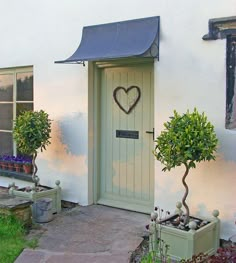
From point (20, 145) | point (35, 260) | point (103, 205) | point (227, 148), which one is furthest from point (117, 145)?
point (35, 260)

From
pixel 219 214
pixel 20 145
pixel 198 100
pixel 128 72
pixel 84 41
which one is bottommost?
pixel 219 214

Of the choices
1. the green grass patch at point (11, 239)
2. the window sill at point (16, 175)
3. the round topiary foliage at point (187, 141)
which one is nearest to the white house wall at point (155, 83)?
the window sill at point (16, 175)

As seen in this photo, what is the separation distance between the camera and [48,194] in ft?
19.3

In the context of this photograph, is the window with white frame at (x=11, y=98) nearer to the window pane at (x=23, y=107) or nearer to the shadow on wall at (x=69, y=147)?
the window pane at (x=23, y=107)

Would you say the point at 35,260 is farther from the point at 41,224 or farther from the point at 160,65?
the point at 160,65

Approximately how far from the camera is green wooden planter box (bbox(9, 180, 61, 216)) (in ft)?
18.7

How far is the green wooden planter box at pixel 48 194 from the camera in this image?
5.70 meters

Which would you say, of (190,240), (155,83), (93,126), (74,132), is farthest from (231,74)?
(74,132)

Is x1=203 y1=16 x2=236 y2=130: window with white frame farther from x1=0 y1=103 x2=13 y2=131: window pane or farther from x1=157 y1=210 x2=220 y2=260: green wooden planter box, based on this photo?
x1=0 y1=103 x2=13 y2=131: window pane

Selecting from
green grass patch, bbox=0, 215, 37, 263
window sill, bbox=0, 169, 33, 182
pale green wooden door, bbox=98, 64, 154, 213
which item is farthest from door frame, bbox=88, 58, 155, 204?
green grass patch, bbox=0, 215, 37, 263

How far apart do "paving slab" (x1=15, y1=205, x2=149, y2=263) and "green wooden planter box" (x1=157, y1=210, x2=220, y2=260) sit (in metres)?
0.49

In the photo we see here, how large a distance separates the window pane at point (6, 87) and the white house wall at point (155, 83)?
0.26 m

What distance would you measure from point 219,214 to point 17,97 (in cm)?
423

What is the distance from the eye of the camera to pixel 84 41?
582 centimetres
